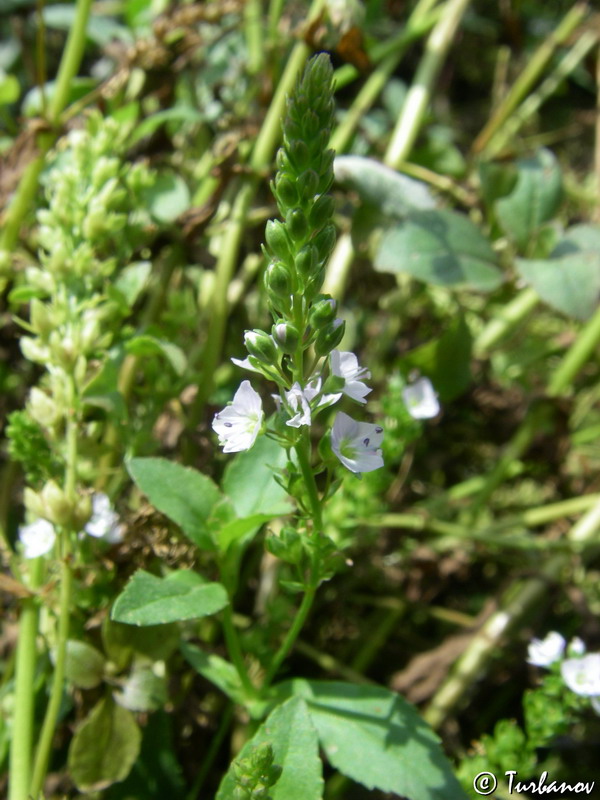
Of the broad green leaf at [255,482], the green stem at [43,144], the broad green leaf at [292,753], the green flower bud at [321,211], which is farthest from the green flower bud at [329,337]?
the green stem at [43,144]

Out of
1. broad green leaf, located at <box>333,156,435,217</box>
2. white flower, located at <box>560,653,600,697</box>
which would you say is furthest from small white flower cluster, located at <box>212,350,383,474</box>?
broad green leaf, located at <box>333,156,435,217</box>

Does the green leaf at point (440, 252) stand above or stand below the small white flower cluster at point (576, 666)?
above

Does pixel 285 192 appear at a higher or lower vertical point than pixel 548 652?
higher

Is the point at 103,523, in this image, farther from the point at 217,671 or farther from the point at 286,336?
the point at 286,336

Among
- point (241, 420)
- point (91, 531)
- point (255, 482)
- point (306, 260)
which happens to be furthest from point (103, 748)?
point (306, 260)

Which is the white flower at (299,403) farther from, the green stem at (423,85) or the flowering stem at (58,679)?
the green stem at (423,85)

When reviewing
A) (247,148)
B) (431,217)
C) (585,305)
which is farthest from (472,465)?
(247,148)
